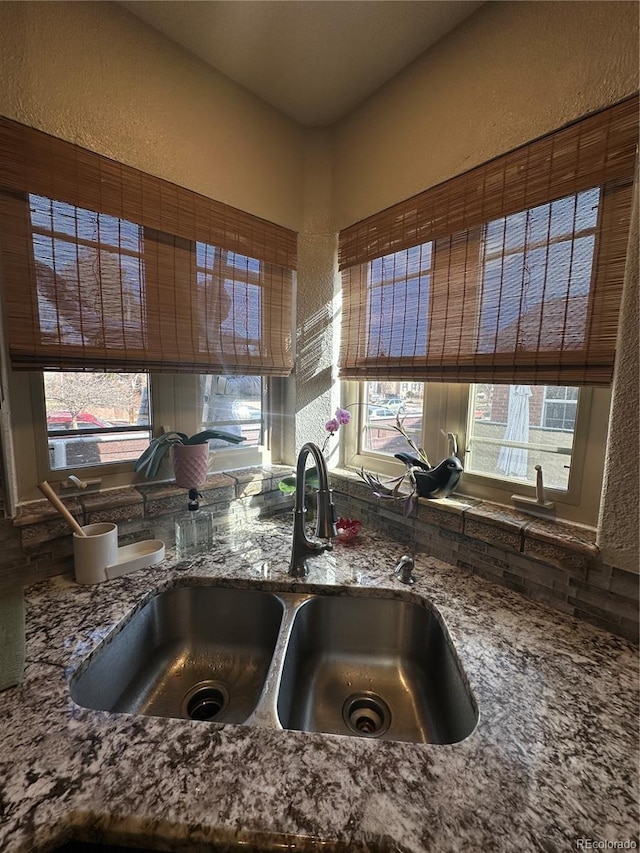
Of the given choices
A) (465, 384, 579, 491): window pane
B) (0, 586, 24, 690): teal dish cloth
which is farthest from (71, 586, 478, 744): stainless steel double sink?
(465, 384, 579, 491): window pane

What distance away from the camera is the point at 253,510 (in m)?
1.44

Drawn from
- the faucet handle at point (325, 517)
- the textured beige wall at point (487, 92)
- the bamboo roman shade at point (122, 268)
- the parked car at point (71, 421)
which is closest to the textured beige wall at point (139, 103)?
the bamboo roman shade at point (122, 268)

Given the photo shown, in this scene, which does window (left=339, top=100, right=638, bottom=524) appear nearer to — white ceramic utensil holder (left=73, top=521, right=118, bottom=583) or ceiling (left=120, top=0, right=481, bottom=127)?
ceiling (left=120, top=0, right=481, bottom=127)

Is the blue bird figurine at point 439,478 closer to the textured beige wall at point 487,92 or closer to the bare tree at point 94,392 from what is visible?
the textured beige wall at point 487,92

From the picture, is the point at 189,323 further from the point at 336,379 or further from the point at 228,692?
the point at 228,692

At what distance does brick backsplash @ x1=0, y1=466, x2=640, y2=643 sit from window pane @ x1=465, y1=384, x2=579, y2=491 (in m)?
0.14

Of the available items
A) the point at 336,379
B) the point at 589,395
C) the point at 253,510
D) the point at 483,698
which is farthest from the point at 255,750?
the point at 336,379

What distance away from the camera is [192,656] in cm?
100

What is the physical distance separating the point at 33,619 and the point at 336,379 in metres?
1.26

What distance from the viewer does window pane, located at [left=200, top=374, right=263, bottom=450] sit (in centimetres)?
142

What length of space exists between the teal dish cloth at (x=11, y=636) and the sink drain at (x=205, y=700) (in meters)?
0.40

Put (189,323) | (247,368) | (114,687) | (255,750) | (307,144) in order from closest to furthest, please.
A: (255,750) < (114,687) < (189,323) < (247,368) < (307,144)

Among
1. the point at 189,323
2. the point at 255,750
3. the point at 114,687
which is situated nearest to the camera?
the point at 255,750

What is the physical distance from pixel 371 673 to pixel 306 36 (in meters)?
1.91
